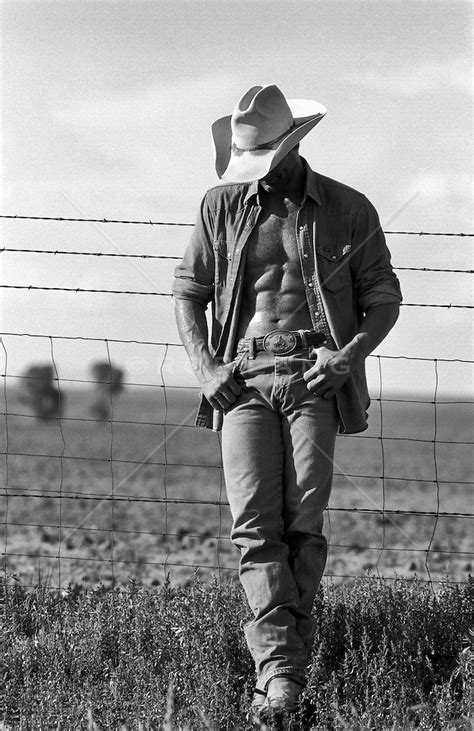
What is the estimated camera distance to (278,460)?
452 cm

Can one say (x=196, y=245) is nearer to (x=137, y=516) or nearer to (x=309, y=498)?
(x=309, y=498)

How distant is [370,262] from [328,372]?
0.61 meters

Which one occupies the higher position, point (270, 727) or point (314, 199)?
point (314, 199)

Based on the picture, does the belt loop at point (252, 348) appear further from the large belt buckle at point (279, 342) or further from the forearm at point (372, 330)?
the forearm at point (372, 330)

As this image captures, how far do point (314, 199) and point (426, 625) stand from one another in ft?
7.55

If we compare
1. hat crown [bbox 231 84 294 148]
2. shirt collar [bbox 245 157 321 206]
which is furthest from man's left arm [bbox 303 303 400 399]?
hat crown [bbox 231 84 294 148]

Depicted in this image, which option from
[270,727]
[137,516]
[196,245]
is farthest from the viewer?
[137,516]

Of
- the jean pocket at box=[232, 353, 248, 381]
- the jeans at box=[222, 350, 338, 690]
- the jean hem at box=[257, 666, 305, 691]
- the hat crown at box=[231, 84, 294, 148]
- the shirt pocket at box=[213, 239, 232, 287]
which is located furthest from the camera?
the shirt pocket at box=[213, 239, 232, 287]

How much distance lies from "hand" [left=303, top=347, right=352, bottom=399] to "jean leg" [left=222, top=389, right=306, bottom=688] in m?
0.24

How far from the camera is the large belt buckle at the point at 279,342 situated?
4516 mm

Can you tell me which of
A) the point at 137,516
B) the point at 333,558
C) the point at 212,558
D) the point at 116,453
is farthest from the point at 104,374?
the point at 116,453

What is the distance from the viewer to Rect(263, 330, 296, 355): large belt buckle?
178 inches

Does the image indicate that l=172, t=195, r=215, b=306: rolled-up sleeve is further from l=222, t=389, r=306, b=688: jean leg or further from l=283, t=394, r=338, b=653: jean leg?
l=283, t=394, r=338, b=653: jean leg

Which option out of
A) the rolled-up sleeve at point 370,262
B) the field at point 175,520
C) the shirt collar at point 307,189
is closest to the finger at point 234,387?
the field at point 175,520
